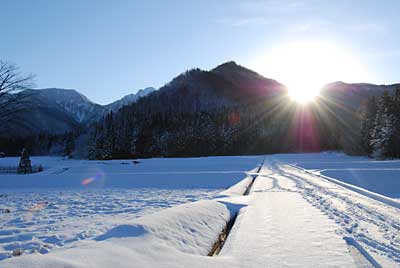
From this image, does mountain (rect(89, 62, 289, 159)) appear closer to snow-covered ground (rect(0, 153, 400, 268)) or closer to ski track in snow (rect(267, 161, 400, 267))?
ski track in snow (rect(267, 161, 400, 267))

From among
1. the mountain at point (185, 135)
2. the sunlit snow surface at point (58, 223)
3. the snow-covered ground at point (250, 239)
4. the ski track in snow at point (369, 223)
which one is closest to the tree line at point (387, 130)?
the mountain at point (185, 135)

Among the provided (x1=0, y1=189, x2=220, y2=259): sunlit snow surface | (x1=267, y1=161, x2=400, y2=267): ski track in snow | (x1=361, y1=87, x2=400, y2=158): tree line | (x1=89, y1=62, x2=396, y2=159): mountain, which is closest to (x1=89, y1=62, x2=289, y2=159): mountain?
(x1=89, y1=62, x2=396, y2=159): mountain

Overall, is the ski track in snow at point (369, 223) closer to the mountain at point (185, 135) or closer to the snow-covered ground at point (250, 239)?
the snow-covered ground at point (250, 239)

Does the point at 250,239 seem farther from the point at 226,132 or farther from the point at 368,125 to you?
the point at 226,132

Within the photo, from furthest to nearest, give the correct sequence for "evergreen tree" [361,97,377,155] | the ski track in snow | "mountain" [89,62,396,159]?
"mountain" [89,62,396,159] < "evergreen tree" [361,97,377,155] < the ski track in snow

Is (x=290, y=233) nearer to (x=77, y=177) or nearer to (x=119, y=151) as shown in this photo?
(x=77, y=177)

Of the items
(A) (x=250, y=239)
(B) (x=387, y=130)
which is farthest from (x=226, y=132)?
(A) (x=250, y=239)

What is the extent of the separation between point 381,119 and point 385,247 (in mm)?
53430

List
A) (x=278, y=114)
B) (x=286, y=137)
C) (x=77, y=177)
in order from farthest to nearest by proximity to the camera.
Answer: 1. (x=278, y=114)
2. (x=286, y=137)
3. (x=77, y=177)

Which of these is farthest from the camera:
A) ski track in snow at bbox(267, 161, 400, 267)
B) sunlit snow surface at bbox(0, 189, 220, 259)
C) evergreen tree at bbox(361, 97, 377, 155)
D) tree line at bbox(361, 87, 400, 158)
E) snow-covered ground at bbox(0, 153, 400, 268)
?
evergreen tree at bbox(361, 97, 377, 155)

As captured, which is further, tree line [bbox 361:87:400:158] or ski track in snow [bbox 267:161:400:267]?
tree line [bbox 361:87:400:158]

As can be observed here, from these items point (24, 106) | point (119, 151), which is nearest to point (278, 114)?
point (119, 151)

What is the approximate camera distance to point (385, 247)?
5.51 metres

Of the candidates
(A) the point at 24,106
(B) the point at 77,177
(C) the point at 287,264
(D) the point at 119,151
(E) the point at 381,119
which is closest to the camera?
(C) the point at 287,264
